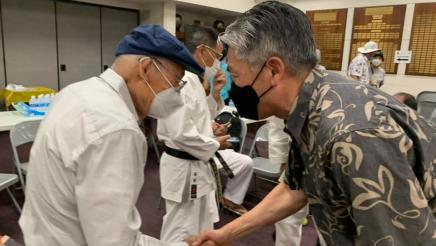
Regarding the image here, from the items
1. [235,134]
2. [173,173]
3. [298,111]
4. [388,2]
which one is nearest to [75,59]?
[235,134]

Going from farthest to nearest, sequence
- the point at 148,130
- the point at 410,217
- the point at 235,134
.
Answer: the point at 148,130 → the point at 235,134 → the point at 410,217

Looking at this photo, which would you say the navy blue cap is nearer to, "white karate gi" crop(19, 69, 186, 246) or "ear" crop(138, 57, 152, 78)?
"ear" crop(138, 57, 152, 78)

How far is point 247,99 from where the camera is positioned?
3.29ft

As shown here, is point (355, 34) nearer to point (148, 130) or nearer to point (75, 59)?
point (148, 130)

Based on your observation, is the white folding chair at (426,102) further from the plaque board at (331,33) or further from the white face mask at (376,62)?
the plaque board at (331,33)

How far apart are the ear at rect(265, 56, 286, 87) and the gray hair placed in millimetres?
10

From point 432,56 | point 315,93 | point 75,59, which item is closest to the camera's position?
point 315,93

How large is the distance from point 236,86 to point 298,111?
23cm

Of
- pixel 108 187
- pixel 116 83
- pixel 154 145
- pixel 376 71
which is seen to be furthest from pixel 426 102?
pixel 108 187

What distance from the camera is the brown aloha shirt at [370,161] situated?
25.3 inches

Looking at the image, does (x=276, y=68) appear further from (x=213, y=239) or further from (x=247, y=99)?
(x=213, y=239)

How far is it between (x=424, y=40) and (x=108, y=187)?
6.74 meters

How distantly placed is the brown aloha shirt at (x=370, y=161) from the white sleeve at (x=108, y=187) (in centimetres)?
44

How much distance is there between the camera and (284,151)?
98.5 inches
